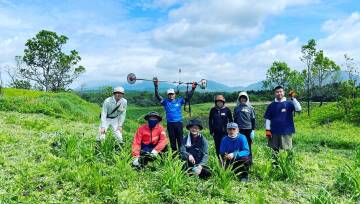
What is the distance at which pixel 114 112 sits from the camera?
10547mm

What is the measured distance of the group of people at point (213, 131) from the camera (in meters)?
9.16

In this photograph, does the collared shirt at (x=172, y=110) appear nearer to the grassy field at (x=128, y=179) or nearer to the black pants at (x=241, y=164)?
the grassy field at (x=128, y=179)

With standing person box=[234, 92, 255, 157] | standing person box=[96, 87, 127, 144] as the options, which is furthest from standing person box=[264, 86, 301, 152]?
standing person box=[96, 87, 127, 144]

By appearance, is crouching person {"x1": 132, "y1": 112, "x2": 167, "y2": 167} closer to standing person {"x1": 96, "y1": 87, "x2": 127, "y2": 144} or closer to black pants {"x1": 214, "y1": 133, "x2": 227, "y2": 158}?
standing person {"x1": 96, "y1": 87, "x2": 127, "y2": 144}

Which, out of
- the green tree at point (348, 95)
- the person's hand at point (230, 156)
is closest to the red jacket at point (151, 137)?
the person's hand at point (230, 156)

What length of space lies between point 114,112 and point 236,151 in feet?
10.8

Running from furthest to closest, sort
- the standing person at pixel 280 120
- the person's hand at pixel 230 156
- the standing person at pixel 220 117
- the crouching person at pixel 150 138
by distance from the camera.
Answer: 1. the standing person at pixel 220 117
2. the standing person at pixel 280 120
3. the crouching person at pixel 150 138
4. the person's hand at pixel 230 156

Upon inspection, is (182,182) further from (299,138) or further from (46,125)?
(299,138)

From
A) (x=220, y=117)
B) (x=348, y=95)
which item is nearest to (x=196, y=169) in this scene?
(x=220, y=117)

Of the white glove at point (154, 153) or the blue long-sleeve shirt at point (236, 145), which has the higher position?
the blue long-sleeve shirt at point (236, 145)

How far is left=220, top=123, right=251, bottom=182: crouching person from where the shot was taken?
905 centimetres

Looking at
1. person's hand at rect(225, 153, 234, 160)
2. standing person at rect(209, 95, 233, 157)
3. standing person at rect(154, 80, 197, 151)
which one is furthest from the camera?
standing person at rect(154, 80, 197, 151)

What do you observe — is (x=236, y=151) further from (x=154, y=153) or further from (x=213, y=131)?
(x=154, y=153)

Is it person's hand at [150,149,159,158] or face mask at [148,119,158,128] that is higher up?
face mask at [148,119,158,128]
